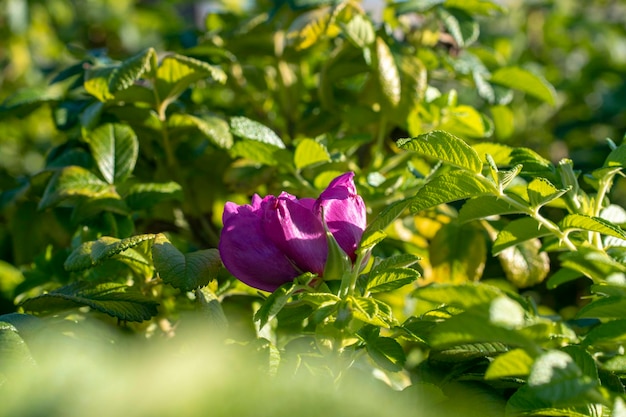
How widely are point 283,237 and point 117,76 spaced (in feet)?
1.22

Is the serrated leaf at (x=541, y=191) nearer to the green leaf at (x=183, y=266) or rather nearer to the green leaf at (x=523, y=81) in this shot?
the green leaf at (x=183, y=266)

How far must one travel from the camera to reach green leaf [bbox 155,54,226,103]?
93cm

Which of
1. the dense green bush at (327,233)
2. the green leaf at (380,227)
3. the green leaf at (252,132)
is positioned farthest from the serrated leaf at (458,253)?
the green leaf at (380,227)

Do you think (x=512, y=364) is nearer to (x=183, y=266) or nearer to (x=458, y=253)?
(x=183, y=266)

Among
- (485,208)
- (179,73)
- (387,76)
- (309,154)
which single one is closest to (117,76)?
(179,73)

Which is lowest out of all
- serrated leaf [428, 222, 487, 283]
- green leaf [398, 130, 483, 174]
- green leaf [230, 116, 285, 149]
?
serrated leaf [428, 222, 487, 283]

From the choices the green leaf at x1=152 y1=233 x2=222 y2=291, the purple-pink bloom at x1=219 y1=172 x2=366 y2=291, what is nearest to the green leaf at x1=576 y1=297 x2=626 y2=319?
the purple-pink bloom at x1=219 y1=172 x2=366 y2=291

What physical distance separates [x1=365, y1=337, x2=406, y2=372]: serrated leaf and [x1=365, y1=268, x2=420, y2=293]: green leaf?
5 cm

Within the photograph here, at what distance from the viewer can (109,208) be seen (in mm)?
879

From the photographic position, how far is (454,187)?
665 millimetres

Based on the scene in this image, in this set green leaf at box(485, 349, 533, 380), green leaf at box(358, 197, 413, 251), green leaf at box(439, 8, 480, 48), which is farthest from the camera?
green leaf at box(439, 8, 480, 48)

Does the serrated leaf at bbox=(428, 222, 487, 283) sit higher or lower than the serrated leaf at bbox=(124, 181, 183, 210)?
lower

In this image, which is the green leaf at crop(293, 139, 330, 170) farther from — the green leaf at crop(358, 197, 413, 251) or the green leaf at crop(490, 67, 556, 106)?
the green leaf at crop(490, 67, 556, 106)

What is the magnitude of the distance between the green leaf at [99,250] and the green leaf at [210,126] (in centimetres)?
26
